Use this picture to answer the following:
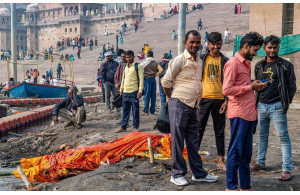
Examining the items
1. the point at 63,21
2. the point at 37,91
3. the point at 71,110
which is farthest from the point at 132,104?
the point at 63,21

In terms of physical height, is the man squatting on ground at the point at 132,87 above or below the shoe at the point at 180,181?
above

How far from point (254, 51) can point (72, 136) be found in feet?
17.0

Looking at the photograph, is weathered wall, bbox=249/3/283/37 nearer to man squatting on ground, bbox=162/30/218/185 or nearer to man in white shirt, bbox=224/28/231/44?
man in white shirt, bbox=224/28/231/44

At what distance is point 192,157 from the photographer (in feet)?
14.6

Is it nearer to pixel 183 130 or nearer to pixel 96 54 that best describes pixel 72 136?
pixel 183 130

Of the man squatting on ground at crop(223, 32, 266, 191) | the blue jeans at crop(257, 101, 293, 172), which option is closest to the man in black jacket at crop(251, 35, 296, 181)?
the blue jeans at crop(257, 101, 293, 172)

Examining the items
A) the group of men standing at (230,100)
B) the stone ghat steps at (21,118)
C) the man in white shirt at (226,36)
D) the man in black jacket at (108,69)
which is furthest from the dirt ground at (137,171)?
the man in white shirt at (226,36)

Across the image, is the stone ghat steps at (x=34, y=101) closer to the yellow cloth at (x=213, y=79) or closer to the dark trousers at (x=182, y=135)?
the yellow cloth at (x=213, y=79)

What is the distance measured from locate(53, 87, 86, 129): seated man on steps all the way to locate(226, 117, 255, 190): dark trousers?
5361 millimetres

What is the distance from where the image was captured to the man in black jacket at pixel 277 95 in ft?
15.7

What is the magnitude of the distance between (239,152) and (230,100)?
518 millimetres

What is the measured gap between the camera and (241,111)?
3.99 metres

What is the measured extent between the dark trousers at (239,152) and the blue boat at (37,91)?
16563 mm

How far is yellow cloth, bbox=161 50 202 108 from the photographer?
4.35 m
